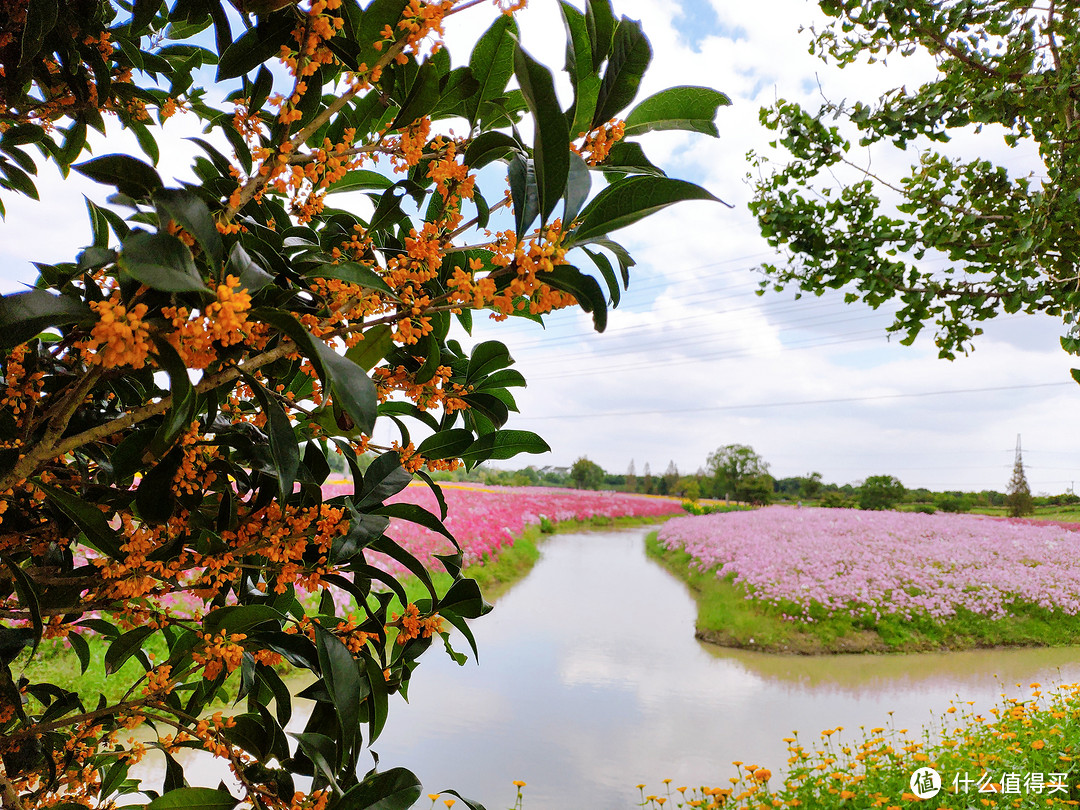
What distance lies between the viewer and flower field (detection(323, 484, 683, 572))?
19.6ft

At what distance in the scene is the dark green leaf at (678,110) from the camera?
1.57ft

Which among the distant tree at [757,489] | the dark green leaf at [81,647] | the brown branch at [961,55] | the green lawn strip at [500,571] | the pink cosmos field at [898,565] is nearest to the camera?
the dark green leaf at [81,647]

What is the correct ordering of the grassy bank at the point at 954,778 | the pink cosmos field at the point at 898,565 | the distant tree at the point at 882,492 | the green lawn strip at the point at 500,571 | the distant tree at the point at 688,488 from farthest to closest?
the distant tree at the point at 688,488 → the distant tree at the point at 882,492 → the pink cosmos field at the point at 898,565 → the green lawn strip at the point at 500,571 → the grassy bank at the point at 954,778

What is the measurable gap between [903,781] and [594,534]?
9.44 meters

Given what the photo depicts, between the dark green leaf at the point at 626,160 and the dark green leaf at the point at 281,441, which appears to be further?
the dark green leaf at the point at 626,160

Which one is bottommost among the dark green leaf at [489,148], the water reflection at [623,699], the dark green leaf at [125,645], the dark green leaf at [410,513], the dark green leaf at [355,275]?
the water reflection at [623,699]

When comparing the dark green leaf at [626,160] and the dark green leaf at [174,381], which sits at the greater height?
the dark green leaf at [626,160]

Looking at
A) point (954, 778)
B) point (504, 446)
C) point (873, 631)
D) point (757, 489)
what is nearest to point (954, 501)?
point (757, 489)

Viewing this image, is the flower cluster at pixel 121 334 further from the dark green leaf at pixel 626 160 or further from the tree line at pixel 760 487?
the tree line at pixel 760 487

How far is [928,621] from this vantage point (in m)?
5.22

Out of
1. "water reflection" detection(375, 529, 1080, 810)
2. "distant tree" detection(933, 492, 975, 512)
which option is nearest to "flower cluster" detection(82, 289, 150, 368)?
"water reflection" detection(375, 529, 1080, 810)

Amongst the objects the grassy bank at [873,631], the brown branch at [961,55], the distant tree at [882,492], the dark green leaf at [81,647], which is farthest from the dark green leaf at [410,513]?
the distant tree at [882,492]

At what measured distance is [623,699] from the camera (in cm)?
365

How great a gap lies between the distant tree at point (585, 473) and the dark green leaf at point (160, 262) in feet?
68.8
